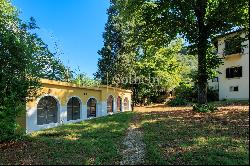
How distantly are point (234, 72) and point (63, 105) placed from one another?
24.6 metres

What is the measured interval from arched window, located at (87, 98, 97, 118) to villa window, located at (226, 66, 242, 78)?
758 inches

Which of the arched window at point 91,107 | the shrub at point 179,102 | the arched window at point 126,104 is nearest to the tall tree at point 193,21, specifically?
the arched window at point 91,107

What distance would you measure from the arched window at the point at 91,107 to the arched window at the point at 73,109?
8.62ft

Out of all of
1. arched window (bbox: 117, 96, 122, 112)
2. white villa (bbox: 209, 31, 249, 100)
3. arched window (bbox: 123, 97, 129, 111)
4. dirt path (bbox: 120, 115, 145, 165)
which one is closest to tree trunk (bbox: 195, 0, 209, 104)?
dirt path (bbox: 120, 115, 145, 165)

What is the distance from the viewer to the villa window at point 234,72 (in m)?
38.3

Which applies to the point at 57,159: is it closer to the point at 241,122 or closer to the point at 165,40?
the point at 241,122

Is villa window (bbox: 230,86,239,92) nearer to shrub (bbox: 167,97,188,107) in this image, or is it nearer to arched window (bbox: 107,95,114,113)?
shrub (bbox: 167,97,188,107)

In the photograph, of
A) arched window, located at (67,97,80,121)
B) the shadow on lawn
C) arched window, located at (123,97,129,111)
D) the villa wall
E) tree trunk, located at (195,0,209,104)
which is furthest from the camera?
arched window, located at (123,97,129,111)

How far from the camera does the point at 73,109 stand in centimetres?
2769

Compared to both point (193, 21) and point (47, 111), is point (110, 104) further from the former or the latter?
point (193, 21)

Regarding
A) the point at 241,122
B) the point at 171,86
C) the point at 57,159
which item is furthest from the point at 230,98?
the point at 57,159

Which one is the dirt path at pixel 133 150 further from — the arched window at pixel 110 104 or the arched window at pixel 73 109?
the arched window at pixel 110 104

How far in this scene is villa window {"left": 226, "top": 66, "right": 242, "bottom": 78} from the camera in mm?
38300

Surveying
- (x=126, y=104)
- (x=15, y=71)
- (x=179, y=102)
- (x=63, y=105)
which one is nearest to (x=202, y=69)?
(x=63, y=105)
